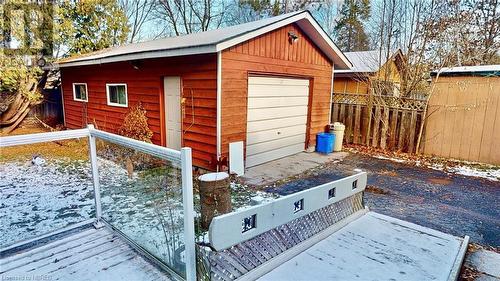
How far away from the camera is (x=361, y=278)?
2012 mm

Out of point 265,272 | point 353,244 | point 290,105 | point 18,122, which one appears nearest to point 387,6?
point 290,105

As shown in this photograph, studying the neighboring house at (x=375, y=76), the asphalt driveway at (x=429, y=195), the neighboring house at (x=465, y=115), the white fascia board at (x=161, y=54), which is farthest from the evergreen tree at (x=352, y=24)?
the white fascia board at (x=161, y=54)

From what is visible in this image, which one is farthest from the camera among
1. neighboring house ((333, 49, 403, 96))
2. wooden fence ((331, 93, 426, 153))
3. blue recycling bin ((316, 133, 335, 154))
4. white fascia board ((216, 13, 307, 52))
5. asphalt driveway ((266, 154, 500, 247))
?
neighboring house ((333, 49, 403, 96))

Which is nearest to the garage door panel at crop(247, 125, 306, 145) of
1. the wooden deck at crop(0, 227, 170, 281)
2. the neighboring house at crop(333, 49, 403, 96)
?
the neighboring house at crop(333, 49, 403, 96)

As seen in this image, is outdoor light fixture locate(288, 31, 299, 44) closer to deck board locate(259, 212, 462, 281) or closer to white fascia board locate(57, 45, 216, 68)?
white fascia board locate(57, 45, 216, 68)

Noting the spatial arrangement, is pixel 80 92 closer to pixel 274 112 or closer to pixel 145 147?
pixel 274 112

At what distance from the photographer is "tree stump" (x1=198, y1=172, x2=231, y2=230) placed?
11.3 feet

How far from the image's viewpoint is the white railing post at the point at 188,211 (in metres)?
1.88

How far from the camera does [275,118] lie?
280 inches

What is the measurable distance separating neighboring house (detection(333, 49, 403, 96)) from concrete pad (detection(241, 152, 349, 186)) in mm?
2449

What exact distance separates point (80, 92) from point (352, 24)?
17768 mm

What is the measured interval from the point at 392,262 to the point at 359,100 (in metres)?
7.95

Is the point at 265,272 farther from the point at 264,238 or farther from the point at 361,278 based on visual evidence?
the point at 361,278

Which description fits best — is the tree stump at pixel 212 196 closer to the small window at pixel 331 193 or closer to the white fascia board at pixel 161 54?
the small window at pixel 331 193
